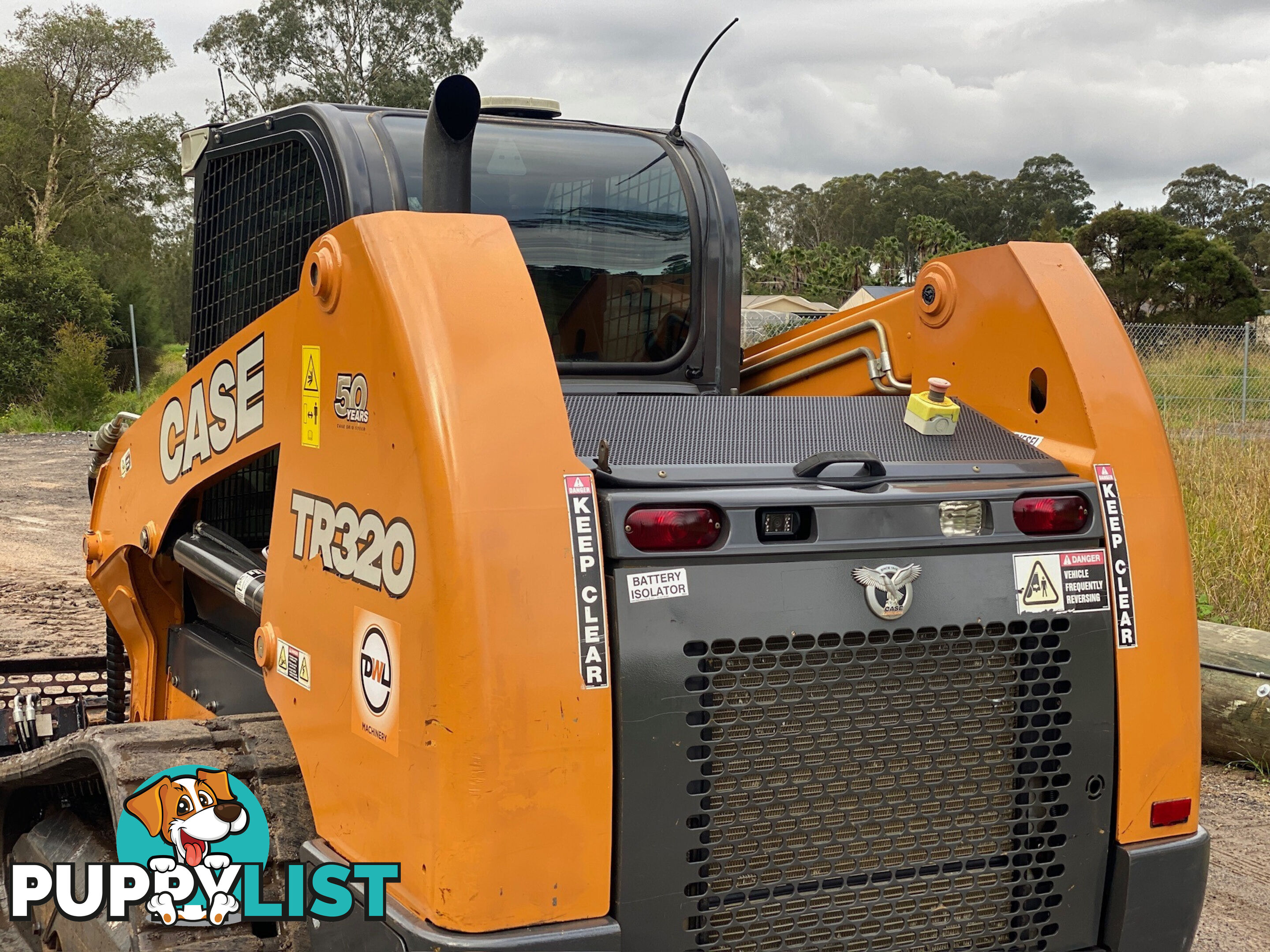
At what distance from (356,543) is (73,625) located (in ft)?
22.8

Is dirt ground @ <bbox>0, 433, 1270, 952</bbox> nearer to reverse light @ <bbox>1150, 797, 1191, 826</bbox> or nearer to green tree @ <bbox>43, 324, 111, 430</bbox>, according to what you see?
reverse light @ <bbox>1150, 797, 1191, 826</bbox>

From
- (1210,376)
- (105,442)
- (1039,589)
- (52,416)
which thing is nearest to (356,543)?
(1039,589)

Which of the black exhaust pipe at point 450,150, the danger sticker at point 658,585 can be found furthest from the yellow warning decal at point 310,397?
the danger sticker at point 658,585

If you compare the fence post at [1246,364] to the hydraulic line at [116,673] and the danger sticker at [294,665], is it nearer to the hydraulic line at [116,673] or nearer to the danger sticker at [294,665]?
the hydraulic line at [116,673]

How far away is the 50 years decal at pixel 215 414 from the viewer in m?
2.67

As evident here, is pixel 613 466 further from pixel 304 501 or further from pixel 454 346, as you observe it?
pixel 304 501

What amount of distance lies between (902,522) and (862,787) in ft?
1.66

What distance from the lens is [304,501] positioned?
2398 mm

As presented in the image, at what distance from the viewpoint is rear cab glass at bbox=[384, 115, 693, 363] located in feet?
10.4

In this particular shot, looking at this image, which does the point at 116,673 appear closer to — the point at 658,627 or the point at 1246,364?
the point at 658,627

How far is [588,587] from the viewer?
2.01 m

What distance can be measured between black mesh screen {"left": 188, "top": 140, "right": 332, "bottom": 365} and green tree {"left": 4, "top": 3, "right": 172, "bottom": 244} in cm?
3895

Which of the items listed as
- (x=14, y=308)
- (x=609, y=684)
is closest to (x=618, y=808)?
(x=609, y=684)

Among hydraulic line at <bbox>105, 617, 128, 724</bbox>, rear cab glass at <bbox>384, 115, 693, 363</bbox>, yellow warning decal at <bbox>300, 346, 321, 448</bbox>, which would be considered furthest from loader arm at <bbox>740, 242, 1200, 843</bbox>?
hydraulic line at <bbox>105, 617, 128, 724</bbox>
